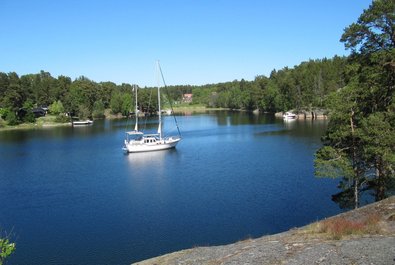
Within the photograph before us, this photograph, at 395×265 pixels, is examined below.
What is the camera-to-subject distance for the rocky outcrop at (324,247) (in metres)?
12.0

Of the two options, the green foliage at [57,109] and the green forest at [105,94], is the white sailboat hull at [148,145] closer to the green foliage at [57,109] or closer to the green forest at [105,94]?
the green forest at [105,94]

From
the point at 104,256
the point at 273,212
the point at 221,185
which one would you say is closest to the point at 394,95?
the point at 273,212

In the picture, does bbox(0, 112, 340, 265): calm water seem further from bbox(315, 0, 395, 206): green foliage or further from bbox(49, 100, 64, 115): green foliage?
bbox(49, 100, 64, 115): green foliage

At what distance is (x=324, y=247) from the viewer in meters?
13.1

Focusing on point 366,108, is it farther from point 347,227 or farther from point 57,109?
point 57,109

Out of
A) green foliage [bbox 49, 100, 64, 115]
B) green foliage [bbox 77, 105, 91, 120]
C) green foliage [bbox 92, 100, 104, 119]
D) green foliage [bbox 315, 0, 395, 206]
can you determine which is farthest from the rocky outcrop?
green foliage [bbox 92, 100, 104, 119]

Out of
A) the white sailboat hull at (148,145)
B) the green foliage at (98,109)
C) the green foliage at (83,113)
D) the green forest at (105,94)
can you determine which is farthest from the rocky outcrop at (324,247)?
the green foliage at (98,109)

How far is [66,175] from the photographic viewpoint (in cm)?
5056

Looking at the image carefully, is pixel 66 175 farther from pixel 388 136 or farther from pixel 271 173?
pixel 388 136

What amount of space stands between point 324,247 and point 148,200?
2583cm

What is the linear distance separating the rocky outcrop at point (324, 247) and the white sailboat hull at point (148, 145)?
5202 cm

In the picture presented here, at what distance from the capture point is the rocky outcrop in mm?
12047

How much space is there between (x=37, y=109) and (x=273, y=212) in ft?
421

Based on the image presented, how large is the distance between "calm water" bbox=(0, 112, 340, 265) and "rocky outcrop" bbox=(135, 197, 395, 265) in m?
11.0
